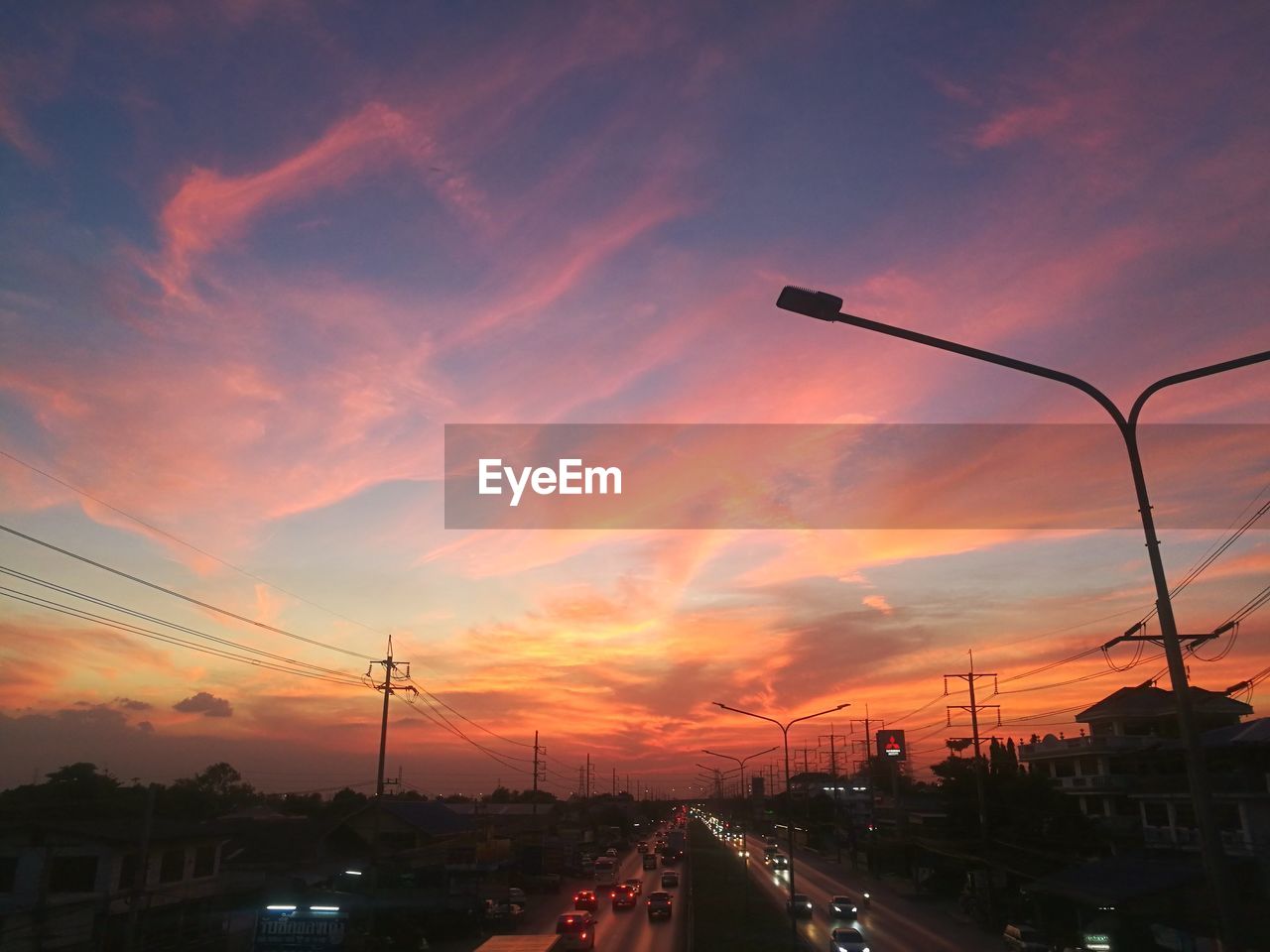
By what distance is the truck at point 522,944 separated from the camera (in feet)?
105

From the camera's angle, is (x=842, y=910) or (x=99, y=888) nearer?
(x=99, y=888)

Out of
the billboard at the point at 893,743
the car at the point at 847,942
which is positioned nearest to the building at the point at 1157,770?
the car at the point at 847,942

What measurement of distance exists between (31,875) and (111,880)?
12.5 ft

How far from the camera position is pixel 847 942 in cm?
4272

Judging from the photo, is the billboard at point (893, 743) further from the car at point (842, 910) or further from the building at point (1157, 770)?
the car at point (842, 910)

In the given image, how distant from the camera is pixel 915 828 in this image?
288 feet

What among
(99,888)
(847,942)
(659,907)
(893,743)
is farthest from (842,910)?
(893,743)

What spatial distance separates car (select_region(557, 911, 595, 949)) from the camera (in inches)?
1714

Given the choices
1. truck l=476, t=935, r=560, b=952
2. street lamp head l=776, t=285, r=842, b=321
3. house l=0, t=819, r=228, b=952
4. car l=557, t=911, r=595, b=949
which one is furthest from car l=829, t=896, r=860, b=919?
street lamp head l=776, t=285, r=842, b=321

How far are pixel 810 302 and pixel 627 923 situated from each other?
181ft

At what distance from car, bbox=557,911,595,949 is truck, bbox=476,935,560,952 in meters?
9.36

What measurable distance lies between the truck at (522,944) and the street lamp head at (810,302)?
2875 cm

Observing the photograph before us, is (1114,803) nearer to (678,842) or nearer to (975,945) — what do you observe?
(975,945)

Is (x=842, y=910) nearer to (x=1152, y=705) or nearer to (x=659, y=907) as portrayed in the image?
(x=659, y=907)
